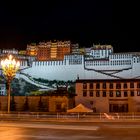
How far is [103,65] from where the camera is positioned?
3925 inches

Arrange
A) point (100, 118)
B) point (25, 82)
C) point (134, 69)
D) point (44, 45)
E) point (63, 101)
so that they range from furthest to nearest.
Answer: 1. point (44, 45)
2. point (25, 82)
3. point (134, 69)
4. point (63, 101)
5. point (100, 118)

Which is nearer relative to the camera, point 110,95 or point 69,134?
point 69,134

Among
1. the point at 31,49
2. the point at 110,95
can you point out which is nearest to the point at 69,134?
the point at 110,95

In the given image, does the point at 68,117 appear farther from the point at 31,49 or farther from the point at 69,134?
the point at 31,49

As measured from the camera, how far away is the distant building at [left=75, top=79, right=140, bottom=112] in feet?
175

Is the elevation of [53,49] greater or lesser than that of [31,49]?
lesser

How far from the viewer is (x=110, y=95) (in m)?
54.6

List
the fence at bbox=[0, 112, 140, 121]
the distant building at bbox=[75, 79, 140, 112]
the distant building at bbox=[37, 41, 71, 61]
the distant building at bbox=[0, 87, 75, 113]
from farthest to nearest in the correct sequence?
the distant building at bbox=[37, 41, 71, 61]
the distant building at bbox=[75, 79, 140, 112]
the distant building at bbox=[0, 87, 75, 113]
the fence at bbox=[0, 112, 140, 121]

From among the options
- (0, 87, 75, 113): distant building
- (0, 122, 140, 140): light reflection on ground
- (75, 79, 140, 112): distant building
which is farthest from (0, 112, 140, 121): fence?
(75, 79, 140, 112): distant building

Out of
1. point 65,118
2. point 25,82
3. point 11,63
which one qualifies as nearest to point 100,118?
point 65,118

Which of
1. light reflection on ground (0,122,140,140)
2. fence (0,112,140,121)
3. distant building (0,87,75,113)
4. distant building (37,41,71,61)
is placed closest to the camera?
light reflection on ground (0,122,140,140)

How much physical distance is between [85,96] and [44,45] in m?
71.5

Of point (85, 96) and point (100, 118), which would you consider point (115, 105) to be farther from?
point (100, 118)

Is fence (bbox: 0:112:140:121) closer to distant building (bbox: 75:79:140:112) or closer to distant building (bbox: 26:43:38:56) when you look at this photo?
distant building (bbox: 75:79:140:112)
